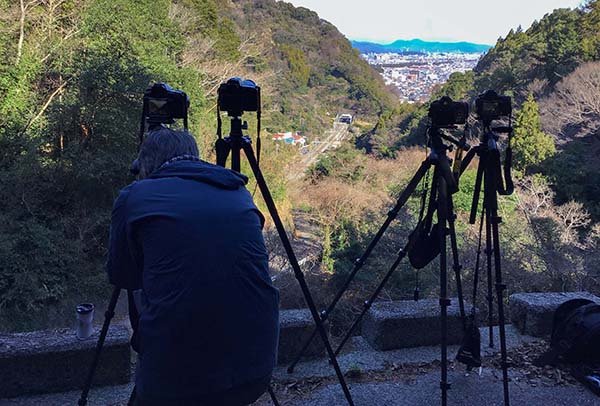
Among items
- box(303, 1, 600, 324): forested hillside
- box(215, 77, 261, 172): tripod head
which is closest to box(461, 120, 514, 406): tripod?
Result: box(215, 77, 261, 172): tripod head

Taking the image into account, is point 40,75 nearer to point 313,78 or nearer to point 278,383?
point 278,383

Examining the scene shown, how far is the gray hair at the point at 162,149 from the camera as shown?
153cm

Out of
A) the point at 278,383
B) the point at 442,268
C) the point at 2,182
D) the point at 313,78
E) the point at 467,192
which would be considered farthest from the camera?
the point at 313,78

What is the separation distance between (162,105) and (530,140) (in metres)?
17.7

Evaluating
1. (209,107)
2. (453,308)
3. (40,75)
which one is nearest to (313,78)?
(209,107)

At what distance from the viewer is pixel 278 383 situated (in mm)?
2752

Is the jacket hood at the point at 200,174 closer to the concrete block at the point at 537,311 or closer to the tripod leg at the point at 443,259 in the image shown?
the tripod leg at the point at 443,259

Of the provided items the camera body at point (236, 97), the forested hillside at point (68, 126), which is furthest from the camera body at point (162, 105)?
the forested hillside at point (68, 126)

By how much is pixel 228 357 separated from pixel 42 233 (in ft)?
31.4

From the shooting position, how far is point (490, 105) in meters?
2.49

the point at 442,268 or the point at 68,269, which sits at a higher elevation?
the point at 442,268

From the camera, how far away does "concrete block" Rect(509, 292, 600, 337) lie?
3.35 meters

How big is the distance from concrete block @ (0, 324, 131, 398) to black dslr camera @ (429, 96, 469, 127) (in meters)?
1.92

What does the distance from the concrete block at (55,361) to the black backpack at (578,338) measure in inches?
98.3
